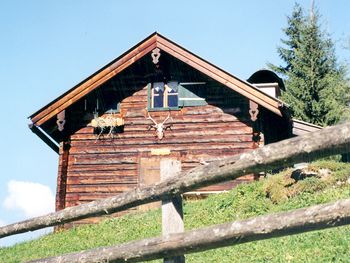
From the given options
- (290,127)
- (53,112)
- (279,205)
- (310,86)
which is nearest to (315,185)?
(279,205)

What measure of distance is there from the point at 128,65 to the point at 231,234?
1359 cm

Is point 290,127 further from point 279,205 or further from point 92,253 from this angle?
point 92,253

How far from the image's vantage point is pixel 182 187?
397cm

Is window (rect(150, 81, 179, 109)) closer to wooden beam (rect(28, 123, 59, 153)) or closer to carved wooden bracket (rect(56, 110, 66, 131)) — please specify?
carved wooden bracket (rect(56, 110, 66, 131))

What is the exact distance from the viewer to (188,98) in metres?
17.0

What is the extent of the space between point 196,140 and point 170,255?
1271cm

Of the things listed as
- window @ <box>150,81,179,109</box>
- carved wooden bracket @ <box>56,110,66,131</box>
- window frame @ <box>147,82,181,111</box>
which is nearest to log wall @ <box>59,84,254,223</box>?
window frame @ <box>147,82,181,111</box>

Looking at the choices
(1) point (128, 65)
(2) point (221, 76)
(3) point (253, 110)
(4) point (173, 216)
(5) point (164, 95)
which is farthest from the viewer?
(5) point (164, 95)

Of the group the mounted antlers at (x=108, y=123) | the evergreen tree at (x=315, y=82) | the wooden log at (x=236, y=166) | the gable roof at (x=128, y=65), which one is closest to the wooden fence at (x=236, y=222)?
the wooden log at (x=236, y=166)

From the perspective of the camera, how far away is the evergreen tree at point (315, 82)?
1058 inches

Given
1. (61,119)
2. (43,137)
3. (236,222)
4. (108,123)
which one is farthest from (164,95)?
(236,222)

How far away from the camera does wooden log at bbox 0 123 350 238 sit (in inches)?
117

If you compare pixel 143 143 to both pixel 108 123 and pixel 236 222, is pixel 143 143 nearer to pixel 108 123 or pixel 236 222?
pixel 108 123

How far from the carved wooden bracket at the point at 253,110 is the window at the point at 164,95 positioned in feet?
9.47
